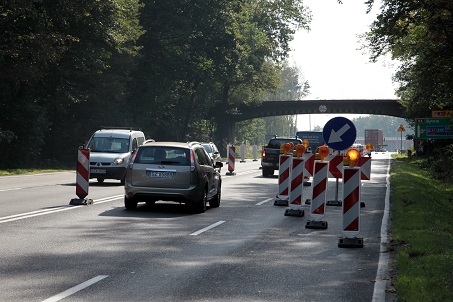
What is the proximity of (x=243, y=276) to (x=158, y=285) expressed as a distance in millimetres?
1235

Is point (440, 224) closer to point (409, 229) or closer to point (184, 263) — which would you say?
point (409, 229)

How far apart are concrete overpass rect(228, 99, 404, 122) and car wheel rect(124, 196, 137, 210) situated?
82.2 m

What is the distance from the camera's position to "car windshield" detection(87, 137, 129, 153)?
2900 centimetres

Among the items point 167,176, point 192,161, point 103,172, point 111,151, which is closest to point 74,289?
point 167,176

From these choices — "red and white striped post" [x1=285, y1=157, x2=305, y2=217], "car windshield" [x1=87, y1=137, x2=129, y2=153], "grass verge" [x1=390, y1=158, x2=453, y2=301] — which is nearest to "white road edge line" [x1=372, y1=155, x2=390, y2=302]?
"grass verge" [x1=390, y1=158, x2=453, y2=301]

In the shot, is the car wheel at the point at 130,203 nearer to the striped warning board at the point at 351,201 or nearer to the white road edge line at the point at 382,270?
the white road edge line at the point at 382,270

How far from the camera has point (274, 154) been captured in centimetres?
3859

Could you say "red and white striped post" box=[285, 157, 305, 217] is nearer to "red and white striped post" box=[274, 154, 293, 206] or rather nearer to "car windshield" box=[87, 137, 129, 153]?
"red and white striped post" box=[274, 154, 293, 206]

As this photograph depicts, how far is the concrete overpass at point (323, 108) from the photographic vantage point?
336 feet

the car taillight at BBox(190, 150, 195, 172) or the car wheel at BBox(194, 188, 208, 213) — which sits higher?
Result: the car taillight at BBox(190, 150, 195, 172)

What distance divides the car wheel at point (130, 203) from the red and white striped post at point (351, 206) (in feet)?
20.4

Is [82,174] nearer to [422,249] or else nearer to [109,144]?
[422,249]

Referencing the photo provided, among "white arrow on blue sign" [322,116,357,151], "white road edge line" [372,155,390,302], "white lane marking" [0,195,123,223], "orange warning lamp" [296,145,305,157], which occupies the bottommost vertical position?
"white road edge line" [372,155,390,302]

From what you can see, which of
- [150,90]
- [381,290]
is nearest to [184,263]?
[381,290]
